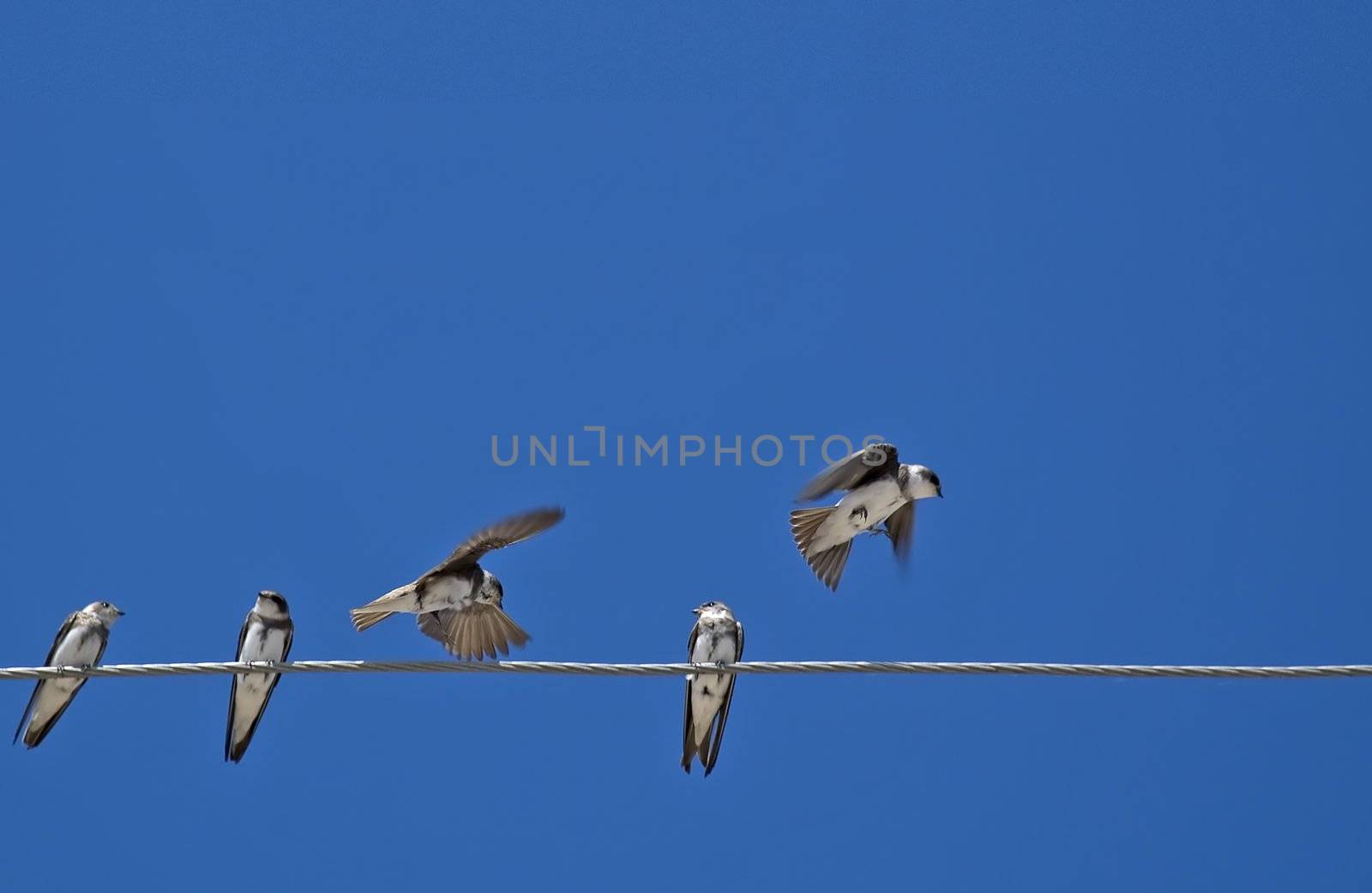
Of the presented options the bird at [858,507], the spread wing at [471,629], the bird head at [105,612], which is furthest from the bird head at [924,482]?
the bird head at [105,612]

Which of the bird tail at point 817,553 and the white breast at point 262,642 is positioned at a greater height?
the bird tail at point 817,553

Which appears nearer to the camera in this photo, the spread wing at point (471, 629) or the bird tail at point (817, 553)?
the spread wing at point (471, 629)

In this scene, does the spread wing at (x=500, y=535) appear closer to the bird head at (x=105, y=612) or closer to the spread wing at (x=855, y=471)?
the spread wing at (x=855, y=471)

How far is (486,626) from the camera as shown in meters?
7.83

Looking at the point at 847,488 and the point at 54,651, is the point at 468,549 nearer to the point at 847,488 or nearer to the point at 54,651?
the point at 847,488

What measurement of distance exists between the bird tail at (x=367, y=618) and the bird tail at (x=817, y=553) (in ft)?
7.72

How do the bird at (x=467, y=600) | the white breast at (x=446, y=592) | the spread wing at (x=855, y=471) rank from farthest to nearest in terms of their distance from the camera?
the spread wing at (x=855, y=471) < the white breast at (x=446, y=592) < the bird at (x=467, y=600)

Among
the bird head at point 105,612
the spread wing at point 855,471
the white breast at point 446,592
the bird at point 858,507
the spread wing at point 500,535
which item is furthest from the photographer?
the bird head at point 105,612

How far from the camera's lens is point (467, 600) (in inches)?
298

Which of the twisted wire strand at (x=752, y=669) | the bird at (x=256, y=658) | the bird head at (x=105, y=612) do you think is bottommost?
the twisted wire strand at (x=752, y=669)

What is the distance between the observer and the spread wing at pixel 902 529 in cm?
867

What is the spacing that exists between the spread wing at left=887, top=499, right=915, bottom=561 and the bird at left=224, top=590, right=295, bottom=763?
10.5 ft

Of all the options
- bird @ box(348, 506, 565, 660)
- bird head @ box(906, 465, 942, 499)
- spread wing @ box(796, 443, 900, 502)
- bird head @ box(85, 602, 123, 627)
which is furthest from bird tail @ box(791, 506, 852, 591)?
bird head @ box(85, 602, 123, 627)

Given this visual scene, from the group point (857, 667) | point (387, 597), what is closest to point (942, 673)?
point (857, 667)
